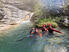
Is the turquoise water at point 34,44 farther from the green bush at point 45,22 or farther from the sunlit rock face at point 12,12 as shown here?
the sunlit rock face at point 12,12

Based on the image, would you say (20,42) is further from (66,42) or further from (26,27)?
(26,27)

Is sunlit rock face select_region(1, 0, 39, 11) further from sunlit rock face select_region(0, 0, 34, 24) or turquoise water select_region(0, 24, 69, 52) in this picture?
turquoise water select_region(0, 24, 69, 52)

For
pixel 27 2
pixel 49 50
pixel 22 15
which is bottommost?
pixel 49 50

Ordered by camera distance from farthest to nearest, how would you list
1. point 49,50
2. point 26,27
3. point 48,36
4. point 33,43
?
point 26,27 → point 48,36 → point 33,43 → point 49,50

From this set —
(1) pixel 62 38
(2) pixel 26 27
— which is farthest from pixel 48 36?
(2) pixel 26 27

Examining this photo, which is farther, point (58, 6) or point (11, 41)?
point (58, 6)

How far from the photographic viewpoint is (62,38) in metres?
11.9

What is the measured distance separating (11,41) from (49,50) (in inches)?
144

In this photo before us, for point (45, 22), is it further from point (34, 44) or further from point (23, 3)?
point (23, 3)

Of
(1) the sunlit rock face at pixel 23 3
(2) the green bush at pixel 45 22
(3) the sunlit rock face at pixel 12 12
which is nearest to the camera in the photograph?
(2) the green bush at pixel 45 22

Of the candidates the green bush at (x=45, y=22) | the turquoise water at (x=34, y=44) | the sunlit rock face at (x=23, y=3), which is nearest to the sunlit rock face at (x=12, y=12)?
the sunlit rock face at (x=23, y=3)

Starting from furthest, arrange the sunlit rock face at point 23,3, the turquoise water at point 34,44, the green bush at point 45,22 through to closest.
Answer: the sunlit rock face at point 23,3
the green bush at point 45,22
the turquoise water at point 34,44

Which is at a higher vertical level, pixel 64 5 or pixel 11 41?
pixel 64 5

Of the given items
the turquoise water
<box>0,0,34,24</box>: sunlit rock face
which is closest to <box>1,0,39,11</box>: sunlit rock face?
<box>0,0,34,24</box>: sunlit rock face
